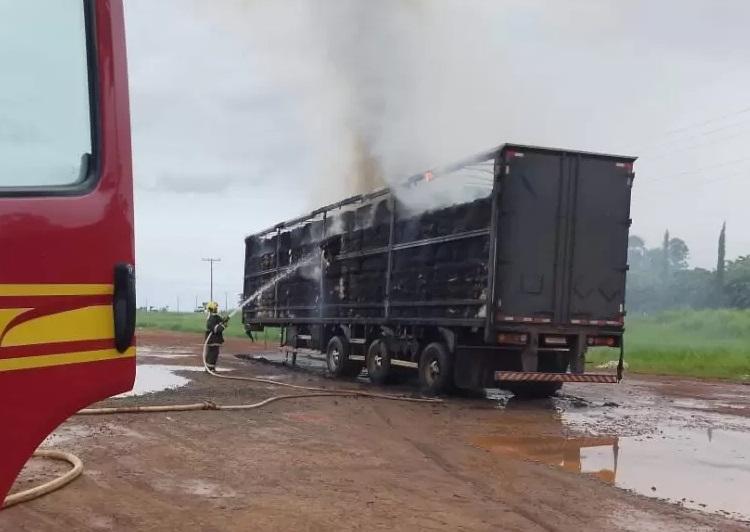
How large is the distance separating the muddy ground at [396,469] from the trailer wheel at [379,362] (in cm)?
243

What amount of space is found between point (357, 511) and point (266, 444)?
2591mm

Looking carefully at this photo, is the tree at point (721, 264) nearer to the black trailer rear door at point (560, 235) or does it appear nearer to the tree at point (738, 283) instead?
the tree at point (738, 283)

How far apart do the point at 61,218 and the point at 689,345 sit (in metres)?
34.2

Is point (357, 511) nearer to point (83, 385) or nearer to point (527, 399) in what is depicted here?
point (83, 385)

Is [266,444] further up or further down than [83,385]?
further down

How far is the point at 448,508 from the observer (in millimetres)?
5496

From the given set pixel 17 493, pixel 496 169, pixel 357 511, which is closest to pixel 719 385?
pixel 496 169

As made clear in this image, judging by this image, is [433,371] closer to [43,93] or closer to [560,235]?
[560,235]

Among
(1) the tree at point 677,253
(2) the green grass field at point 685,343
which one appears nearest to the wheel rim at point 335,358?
(2) the green grass field at point 685,343

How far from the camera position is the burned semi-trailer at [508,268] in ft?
35.9

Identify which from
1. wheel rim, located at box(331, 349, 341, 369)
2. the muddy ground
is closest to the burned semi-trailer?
the muddy ground

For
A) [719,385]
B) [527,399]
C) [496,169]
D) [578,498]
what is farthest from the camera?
[719,385]

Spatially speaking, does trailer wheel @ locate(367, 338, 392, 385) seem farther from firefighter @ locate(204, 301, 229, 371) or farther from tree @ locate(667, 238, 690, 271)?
tree @ locate(667, 238, 690, 271)

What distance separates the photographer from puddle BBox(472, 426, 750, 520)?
6258 mm
